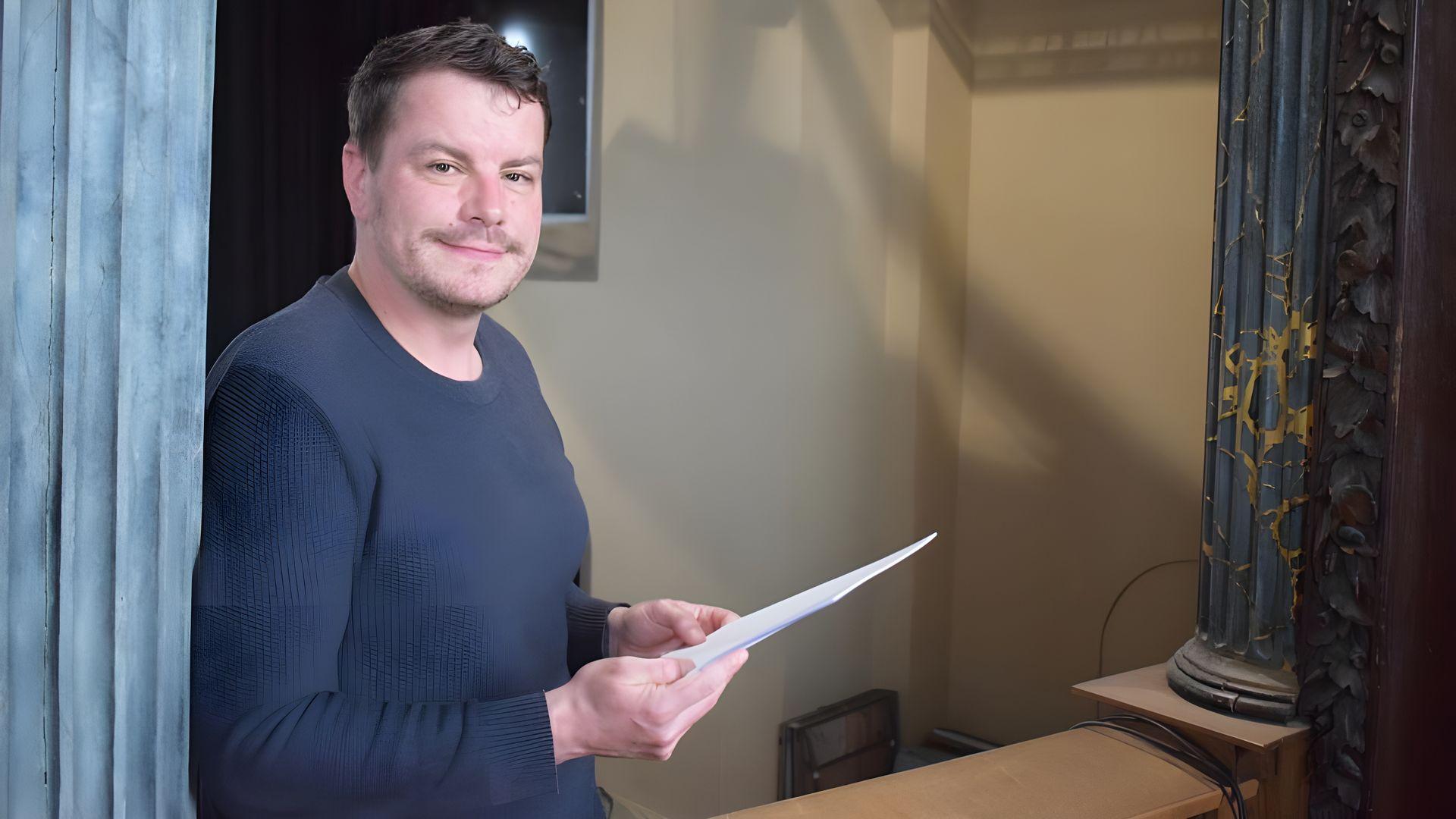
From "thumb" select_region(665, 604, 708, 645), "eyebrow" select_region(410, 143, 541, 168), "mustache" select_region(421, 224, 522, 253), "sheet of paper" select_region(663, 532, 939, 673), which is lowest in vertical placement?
"thumb" select_region(665, 604, 708, 645)

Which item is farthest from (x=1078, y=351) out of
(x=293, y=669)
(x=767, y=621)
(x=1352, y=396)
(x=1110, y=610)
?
(x=293, y=669)

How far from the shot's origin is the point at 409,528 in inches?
38.7

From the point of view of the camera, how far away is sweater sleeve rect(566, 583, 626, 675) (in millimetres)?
1322

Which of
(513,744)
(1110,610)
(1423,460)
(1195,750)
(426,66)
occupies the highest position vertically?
(426,66)

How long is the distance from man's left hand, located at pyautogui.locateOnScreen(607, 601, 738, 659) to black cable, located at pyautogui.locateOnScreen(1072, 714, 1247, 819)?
1.09 m

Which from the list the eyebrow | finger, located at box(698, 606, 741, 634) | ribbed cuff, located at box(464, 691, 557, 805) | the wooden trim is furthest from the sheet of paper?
the wooden trim

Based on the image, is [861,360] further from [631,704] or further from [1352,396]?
[631,704]

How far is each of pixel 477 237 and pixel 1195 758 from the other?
1560mm

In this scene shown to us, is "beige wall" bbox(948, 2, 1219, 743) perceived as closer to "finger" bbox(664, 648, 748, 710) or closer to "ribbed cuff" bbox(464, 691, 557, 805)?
"finger" bbox(664, 648, 748, 710)

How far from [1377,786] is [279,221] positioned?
3093mm

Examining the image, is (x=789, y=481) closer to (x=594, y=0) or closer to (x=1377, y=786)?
(x=594, y=0)

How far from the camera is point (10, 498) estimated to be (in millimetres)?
734

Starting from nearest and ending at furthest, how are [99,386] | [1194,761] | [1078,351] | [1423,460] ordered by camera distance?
[99,386] → [1423,460] → [1194,761] → [1078,351]

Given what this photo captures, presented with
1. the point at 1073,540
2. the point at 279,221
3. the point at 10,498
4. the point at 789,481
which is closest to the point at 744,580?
the point at 789,481
